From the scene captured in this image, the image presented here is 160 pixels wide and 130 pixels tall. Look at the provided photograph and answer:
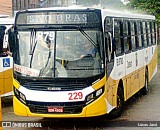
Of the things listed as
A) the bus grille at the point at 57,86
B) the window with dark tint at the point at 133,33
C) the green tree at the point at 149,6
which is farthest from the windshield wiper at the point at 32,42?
the green tree at the point at 149,6

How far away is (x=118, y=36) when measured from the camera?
12.2m

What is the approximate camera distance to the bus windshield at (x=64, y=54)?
33.2 feet

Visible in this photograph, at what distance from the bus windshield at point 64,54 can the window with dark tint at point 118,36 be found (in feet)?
5.36

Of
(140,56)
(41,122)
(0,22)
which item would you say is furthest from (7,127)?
(140,56)

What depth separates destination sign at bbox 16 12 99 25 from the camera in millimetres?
10227

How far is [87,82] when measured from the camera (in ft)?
32.8

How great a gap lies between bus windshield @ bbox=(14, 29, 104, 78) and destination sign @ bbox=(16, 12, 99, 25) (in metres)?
0.22

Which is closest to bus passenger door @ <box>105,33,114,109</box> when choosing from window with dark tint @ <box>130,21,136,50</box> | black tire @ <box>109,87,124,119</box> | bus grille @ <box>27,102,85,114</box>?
black tire @ <box>109,87,124,119</box>

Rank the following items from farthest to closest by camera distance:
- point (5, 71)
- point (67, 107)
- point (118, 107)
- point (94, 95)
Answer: point (5, 71), point (118, 107), point (94, 95), point (67, 107)

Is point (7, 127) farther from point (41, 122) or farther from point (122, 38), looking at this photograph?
point (122, 38)

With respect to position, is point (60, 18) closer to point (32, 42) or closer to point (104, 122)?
point (32, 42)

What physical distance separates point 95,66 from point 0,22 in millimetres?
5410

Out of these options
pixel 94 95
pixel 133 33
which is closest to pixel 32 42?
pixel 94 95

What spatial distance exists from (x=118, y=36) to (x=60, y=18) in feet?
7.78
